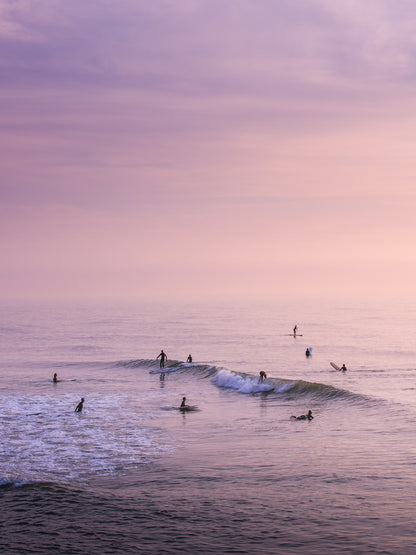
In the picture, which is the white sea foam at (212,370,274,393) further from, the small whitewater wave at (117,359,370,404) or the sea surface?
the sea surface

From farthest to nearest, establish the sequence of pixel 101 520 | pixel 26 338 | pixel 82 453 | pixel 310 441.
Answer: pixel 26 338
pixel 310 441
pixel 82 453
pixel 101 520

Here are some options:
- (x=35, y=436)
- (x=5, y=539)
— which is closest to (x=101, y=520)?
(x=5, y=539)

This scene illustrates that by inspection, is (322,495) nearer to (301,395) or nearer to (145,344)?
(301,395)

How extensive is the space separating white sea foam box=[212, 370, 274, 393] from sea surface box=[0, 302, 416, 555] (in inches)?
6.0

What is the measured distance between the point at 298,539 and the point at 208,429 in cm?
1752

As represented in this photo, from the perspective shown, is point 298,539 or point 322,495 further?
point 322,495

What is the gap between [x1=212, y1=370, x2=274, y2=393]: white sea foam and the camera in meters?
54.2

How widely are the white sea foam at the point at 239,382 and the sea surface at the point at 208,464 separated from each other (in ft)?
0.50

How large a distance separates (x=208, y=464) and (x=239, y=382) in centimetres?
2898

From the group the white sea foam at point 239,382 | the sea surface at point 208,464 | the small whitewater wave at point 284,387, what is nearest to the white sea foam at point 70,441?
the sea surface at point 208,464

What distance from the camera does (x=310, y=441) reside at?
33031mm

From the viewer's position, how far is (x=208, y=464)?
2831 centimetres

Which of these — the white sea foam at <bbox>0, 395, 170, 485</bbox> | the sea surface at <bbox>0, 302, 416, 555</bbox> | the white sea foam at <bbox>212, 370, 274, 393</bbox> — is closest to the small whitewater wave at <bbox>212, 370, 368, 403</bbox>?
the white sea foam at <bbox>212, 370, 274, 393</bbox>

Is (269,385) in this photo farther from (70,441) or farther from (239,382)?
(70,441)
